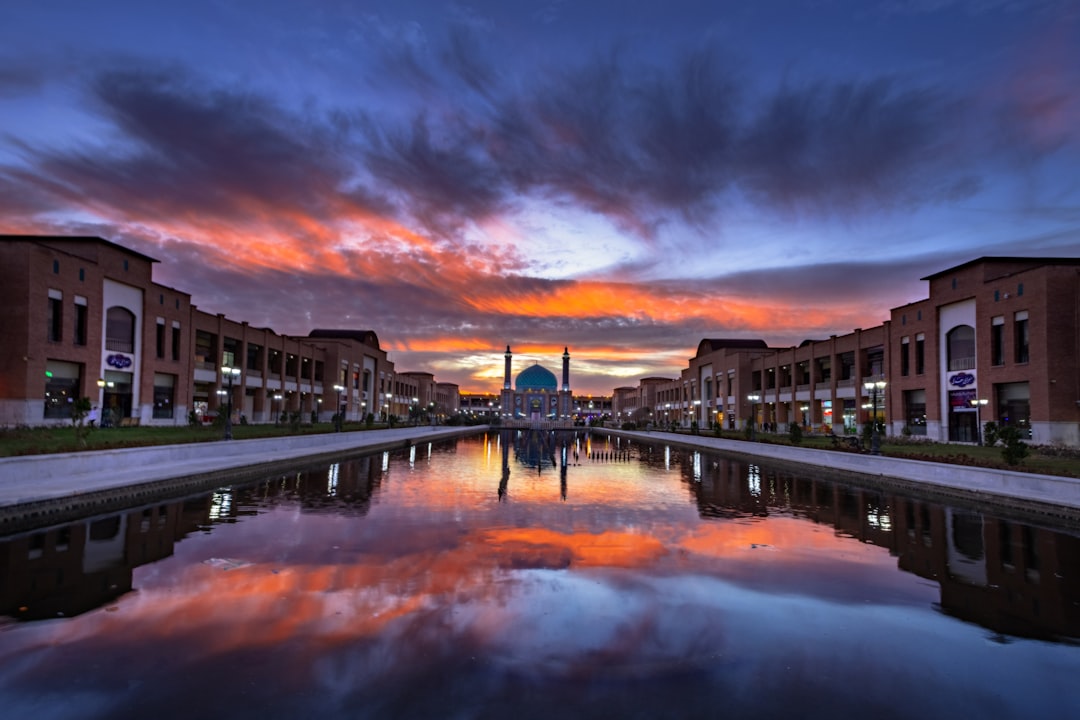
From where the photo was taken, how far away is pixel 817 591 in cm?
848

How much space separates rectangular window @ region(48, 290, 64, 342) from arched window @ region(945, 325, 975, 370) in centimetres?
5451

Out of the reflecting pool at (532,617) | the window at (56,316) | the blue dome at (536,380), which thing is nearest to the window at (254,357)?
the window at (56,316)

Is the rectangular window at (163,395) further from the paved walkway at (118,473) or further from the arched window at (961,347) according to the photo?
the arched window at (961,347)

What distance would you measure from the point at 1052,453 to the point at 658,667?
96.9 feet

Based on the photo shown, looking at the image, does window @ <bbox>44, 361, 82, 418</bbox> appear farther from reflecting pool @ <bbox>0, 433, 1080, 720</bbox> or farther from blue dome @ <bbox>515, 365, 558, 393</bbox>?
blue dome @ <bbox>515, 365, 558, 393</bbox>

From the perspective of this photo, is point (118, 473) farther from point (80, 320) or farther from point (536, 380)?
point (536, 380)

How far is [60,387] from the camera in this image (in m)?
34.2

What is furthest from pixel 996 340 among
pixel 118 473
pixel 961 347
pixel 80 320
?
pixel 80 320

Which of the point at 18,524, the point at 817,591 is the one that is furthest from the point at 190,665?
the point at 18,524

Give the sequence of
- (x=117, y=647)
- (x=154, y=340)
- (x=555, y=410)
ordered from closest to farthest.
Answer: (x=117, y=647), (x=154, y=340), (x=555, y=410)

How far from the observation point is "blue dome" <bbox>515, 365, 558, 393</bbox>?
144m

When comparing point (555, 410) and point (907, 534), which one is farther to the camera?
point (555, 410)

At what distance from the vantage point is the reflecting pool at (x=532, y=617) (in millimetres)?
5105

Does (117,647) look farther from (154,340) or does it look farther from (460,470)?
(154,340)
